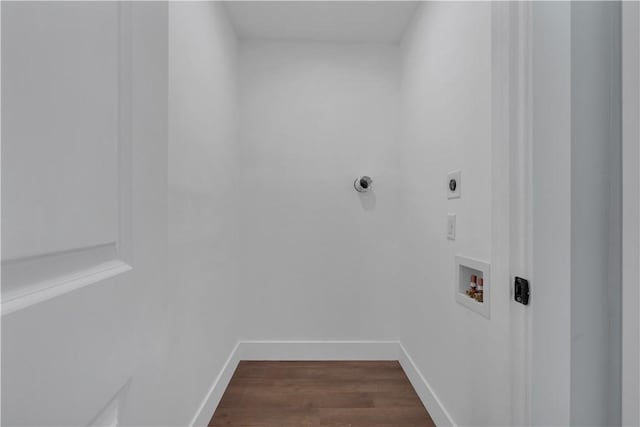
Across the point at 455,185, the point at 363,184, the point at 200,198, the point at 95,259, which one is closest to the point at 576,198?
the point at 455,185

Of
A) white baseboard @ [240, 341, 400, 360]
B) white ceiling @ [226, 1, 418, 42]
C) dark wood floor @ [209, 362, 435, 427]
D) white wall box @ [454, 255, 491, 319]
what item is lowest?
dark wood floor @ [209, 362, 435, 427]

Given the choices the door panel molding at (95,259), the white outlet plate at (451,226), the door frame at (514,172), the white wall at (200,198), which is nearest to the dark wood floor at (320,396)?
the white wall at (200,198)

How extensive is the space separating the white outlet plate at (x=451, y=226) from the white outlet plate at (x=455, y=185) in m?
0.10

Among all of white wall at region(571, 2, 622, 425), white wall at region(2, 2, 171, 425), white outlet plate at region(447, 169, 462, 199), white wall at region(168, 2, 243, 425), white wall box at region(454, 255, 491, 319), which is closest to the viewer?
white wall at region(2, 2, 171, 425)

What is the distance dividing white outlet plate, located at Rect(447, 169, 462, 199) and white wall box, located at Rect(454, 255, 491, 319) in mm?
287

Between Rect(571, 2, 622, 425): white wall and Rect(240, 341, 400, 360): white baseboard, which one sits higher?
Rect(571, 2, 622, 425): white wall

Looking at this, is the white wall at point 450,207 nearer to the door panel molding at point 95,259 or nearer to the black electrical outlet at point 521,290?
the black electrical outlet at point 521,290

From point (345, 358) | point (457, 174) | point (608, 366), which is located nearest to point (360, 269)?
point (345, 358)

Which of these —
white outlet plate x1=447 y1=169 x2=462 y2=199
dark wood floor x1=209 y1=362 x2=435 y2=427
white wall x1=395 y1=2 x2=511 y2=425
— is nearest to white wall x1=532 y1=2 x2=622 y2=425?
white wall x1=395 y1=2 x2=511 y2=425

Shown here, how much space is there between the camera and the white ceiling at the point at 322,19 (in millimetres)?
2139

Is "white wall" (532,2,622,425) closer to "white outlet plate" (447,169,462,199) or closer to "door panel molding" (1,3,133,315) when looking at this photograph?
"white outlet plate" (447,169,462,199)

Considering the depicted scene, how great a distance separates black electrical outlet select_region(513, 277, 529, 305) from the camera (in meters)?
0.85

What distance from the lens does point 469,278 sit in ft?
4.94

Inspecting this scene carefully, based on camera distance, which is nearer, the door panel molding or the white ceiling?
the door panel molding
